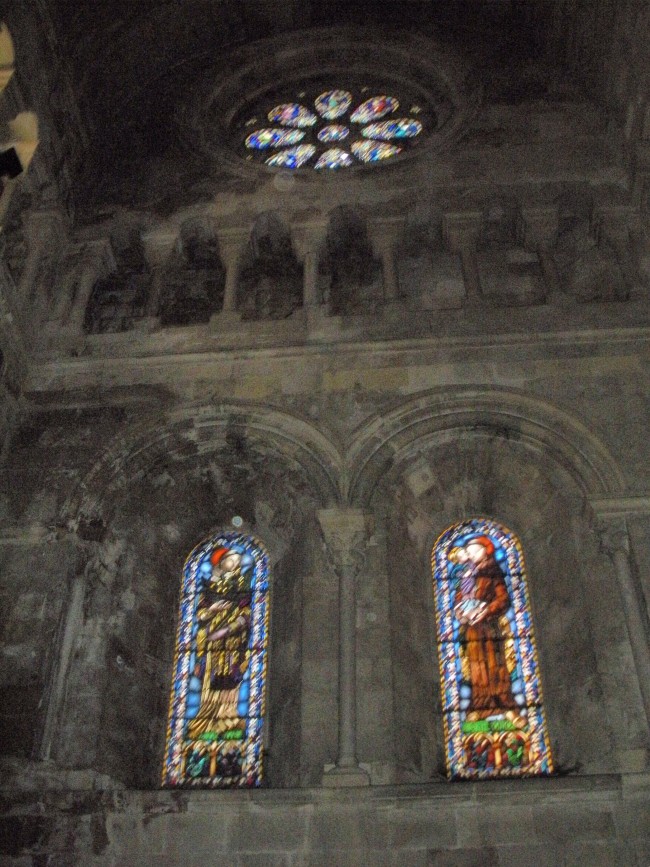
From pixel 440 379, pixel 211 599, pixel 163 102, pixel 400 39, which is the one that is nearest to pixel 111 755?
pixel 211 599

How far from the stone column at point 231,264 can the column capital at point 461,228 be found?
7.31 ft

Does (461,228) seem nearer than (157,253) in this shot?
Yes

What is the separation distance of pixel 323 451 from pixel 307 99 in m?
7.27

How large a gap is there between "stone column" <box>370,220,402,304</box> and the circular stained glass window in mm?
1838

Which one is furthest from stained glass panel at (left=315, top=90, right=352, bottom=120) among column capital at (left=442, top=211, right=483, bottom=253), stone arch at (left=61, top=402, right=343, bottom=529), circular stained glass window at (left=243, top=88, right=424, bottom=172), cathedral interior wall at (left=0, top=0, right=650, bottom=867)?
stone arch at (left=61, top=402, right=343, bottom=529)

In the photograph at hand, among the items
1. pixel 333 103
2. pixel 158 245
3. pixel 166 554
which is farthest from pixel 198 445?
pixel 333 103

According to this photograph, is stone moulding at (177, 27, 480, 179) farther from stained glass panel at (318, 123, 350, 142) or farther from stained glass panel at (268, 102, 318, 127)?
stained glass panel at (318, 123, 350, 142)

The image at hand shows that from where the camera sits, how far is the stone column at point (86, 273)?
963cm

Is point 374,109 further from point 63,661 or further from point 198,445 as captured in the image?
point 63,661

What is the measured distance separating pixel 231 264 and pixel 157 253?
983mm

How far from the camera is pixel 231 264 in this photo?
10031 millimetres

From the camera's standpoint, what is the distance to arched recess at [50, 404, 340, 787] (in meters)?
7.21

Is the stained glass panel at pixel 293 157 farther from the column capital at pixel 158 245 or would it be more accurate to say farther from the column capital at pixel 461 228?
the column capital at pixel 461 228

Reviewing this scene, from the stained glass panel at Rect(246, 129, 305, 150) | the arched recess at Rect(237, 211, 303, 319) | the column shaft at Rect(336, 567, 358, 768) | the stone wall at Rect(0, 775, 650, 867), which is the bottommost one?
the stone wall at Rect(0, 775, 650, 867)
